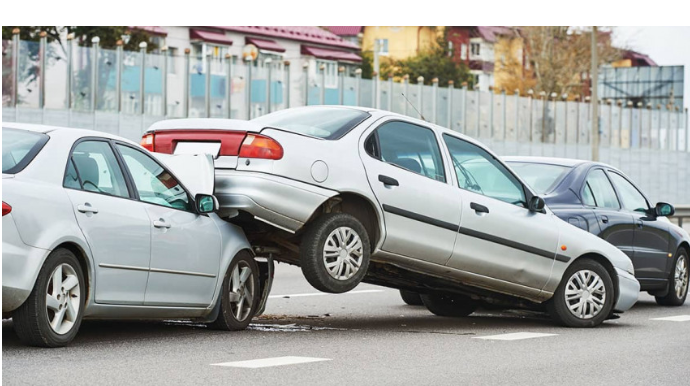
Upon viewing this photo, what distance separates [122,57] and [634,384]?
25.2 meters

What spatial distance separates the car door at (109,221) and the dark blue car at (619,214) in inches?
201

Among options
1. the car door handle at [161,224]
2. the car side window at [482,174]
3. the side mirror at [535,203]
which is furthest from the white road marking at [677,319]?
the car door handle at [161,224]

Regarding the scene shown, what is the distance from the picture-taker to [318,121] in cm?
968

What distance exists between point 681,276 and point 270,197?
666 centimetres

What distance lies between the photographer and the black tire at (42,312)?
289 inches

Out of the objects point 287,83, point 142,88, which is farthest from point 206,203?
point 287,83

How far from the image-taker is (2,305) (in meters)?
7.16

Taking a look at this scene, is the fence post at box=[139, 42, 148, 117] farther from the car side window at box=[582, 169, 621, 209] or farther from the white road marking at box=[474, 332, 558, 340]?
the white road marking at box=[474, 332, 558, 340]

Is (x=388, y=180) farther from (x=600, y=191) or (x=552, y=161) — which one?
(x=600, y=191)

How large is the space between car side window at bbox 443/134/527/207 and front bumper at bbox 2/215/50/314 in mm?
3999

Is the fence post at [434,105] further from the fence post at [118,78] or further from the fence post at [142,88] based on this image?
the fence post at [118,78]
